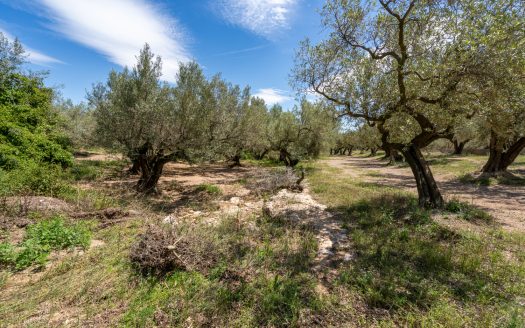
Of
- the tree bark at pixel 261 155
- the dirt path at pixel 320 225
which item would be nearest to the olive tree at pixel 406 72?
the dirt path at pixel 320 225

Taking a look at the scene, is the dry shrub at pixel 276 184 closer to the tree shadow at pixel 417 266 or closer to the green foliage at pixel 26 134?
the tree shadow at pixel 417 266

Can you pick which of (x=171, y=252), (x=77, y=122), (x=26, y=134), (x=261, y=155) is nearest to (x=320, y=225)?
(x=171, y=252)

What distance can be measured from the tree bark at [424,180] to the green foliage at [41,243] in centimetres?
1164

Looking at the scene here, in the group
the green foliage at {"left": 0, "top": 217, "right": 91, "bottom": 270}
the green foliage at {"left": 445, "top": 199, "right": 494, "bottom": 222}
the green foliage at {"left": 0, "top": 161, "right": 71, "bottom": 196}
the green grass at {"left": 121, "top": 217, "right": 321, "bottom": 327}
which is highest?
the green foliage at {"left": 0, "top": 161, "right": 71, "bottom": 196}

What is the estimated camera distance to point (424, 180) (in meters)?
9.46

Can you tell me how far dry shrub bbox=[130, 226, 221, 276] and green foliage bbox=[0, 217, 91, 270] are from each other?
2.06m

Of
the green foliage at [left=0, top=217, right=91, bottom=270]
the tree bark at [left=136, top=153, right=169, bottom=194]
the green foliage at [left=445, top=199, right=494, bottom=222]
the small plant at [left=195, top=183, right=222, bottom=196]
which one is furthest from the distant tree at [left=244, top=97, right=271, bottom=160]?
the green foliage at [left=0, top=217, right=91, bottom=270]

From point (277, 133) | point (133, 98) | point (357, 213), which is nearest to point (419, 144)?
point (357, 213)

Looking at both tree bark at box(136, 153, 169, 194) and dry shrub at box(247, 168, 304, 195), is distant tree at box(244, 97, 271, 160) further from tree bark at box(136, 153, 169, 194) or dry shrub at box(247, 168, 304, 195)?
tree bark at box(136, 153, 169, 194)

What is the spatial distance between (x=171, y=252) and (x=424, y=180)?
32.2 feet

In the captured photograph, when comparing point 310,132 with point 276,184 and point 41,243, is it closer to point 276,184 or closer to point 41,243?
point 276,184

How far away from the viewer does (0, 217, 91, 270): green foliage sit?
4.97 m

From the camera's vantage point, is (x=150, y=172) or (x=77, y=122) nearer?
(x=150, y=172)

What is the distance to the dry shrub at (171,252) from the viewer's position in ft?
16.1
